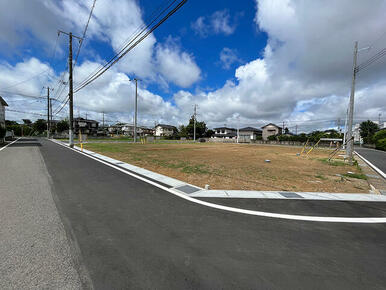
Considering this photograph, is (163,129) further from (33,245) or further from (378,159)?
(33,245)

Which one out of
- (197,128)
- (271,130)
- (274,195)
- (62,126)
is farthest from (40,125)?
(271,130)

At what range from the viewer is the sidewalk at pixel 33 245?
1.75m

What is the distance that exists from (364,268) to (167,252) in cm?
268

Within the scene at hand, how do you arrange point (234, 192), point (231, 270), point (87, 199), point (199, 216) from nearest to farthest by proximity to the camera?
point (231, 270) < point (199, 216) < point (87, 199) < point (234, 192)

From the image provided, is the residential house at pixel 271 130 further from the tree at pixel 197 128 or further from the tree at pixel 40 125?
the tree at pixel 40 125

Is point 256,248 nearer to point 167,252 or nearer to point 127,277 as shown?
point 167,252

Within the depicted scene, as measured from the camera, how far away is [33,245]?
7.58 ft

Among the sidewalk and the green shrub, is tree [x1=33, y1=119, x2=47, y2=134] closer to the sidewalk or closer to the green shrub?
the sidewalk

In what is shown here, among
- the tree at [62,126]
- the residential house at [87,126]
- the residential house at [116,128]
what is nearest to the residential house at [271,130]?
the residential house at [87,126]

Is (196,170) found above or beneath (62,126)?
beneath

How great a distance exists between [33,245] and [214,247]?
271 cm

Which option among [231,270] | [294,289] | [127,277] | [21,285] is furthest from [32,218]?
[294,289]

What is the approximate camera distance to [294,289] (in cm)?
175

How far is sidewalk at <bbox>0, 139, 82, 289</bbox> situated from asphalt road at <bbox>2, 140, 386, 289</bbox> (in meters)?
0.18
